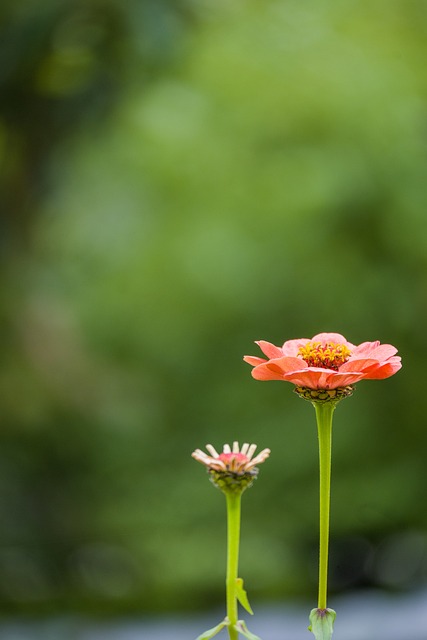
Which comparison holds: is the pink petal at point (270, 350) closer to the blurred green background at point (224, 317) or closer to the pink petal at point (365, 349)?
the pink petal at point (365, 349)

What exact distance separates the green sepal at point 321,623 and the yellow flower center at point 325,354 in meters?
0.11

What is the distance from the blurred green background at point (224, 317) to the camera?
2887mm

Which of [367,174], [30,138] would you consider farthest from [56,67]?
[367,174]

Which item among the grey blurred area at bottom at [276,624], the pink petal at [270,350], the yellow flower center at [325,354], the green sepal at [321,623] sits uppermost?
the grey blurred area at bottom at [276,624]

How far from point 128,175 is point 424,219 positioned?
3.29 feet

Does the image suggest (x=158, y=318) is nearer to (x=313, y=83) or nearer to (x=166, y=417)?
(x=166, y=417)

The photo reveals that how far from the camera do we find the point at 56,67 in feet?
5.41

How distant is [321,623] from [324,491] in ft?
0.17

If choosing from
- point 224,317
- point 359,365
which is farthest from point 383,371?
point 224,317

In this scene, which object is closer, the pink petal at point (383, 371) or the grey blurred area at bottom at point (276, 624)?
the pink petal at point (383, 371)

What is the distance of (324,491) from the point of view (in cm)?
38

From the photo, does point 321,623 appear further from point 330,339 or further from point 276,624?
point 276,624

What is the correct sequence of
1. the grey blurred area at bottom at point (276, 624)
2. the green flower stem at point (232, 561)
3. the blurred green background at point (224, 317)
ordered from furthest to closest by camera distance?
the blurred green background at point (224, 317) < the grey blurred area at bottom at point (276, 624) < the green flower stem at point (232, 561)

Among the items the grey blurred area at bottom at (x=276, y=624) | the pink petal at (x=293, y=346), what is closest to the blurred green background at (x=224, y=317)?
the grey blurred area at bottom at (x=276, y=624)
